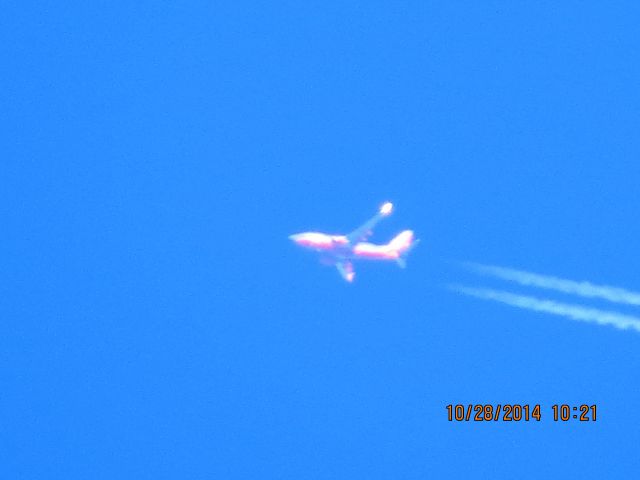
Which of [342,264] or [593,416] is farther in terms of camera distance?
[342,264]

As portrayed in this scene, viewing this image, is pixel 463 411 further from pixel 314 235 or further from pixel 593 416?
pixel 314 235

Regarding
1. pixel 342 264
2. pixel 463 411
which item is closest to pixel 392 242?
pixel 342 264

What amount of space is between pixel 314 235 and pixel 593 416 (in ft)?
29.8

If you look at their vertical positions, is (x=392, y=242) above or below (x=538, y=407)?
above

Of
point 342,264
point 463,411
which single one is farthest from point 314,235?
point 463,411

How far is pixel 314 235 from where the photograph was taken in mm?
48688

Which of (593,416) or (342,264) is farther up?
(342,264)

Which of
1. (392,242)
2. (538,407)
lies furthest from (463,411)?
(392,242)

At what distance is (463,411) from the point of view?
45375 millimetres

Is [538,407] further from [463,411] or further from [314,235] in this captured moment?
[314,235]

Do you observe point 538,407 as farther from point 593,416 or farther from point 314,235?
point 314,235

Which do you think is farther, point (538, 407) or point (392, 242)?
point (392, 242)

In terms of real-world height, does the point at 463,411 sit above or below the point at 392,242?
below

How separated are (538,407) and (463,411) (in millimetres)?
1936
